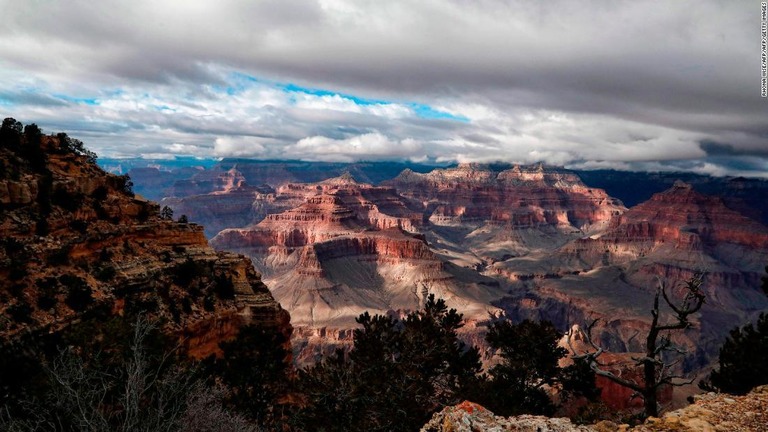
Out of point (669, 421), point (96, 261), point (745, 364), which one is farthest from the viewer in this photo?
point (96, 261)

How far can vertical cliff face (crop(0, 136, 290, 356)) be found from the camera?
24656 mm

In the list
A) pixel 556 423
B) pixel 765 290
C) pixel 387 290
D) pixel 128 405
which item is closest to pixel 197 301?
pixel 128 405

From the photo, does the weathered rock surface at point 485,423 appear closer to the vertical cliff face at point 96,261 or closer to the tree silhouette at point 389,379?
the tree silhouette at point 389,379

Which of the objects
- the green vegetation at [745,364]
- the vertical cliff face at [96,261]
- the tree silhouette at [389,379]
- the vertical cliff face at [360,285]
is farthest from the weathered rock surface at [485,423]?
the vertical cliff face at [360,285]

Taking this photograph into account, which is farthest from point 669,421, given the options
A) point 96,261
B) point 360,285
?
point 360,285

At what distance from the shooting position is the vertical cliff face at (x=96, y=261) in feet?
80.9

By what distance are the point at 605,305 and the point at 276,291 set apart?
411ft

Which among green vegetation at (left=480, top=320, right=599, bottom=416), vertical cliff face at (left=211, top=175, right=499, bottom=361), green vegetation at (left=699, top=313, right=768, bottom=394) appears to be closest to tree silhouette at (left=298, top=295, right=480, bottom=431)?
green vegetation at (left=480, top=320, right=599, bottom=416)

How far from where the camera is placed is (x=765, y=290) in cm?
2983

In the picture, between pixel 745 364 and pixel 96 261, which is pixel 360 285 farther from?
pixel 745 364

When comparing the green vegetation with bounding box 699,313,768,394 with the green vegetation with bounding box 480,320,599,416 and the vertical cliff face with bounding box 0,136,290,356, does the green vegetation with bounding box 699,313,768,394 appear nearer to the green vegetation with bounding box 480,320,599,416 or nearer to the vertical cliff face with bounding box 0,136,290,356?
the green vegetation with bounding box 480,320,599,416

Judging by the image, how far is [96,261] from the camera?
29172 millimetres

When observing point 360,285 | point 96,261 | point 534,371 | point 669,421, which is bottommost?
point 360,285

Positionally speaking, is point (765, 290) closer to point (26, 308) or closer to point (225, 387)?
point (225, 387)
